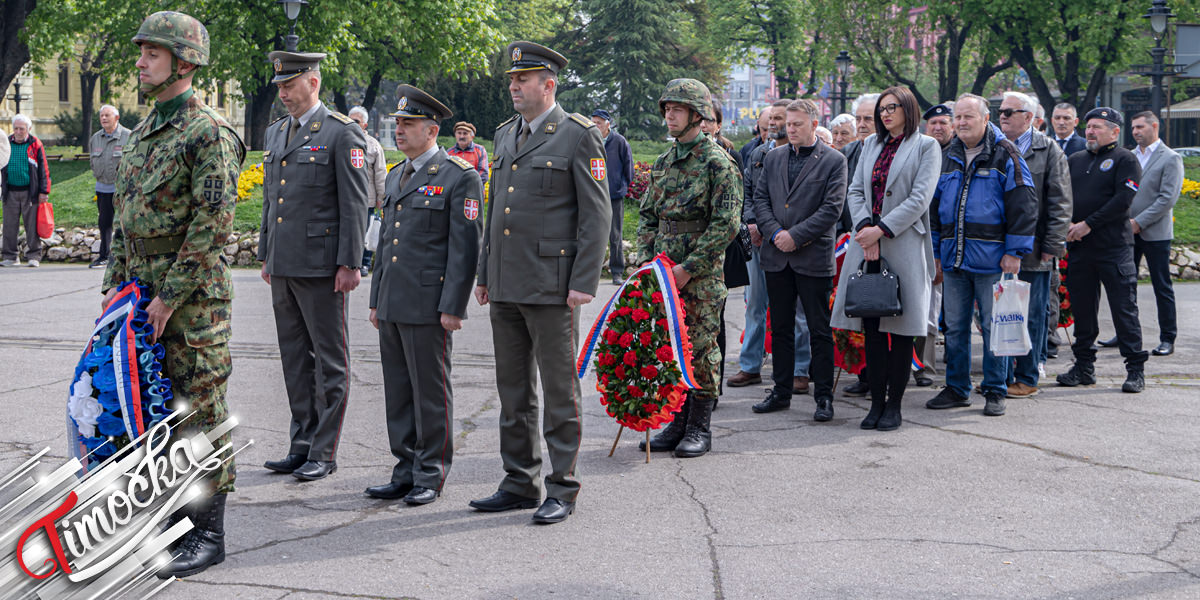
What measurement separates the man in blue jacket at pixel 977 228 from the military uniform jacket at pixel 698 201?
2.03 meters

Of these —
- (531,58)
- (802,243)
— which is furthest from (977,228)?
(531,58)

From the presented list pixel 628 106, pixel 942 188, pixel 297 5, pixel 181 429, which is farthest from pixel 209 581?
pixel 628 106

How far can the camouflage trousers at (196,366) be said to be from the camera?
4441mm

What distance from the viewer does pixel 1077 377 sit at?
871 centimetres

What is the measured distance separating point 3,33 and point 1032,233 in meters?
26.7

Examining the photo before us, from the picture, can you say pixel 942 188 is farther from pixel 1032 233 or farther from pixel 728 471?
pixel 728 471

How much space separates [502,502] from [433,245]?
1226 mm

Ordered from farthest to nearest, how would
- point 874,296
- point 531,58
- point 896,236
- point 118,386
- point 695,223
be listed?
point 896,236 → point 874,296 → point 695,223 → point 531,58 → point 118,386

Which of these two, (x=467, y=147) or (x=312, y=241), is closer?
(x=312, y=241)

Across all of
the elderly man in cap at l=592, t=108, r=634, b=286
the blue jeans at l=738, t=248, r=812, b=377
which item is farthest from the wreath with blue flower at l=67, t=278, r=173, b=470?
A: the elderly man in cap at l=592, t=108, r=634, b=286

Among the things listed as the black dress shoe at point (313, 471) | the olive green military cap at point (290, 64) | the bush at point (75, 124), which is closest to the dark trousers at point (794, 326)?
the black dress shoe at point (313, 471)

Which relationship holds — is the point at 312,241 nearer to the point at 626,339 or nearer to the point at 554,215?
the point at 554,215

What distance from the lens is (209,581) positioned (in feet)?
14.2

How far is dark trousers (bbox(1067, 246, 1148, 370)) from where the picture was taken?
8641mm
